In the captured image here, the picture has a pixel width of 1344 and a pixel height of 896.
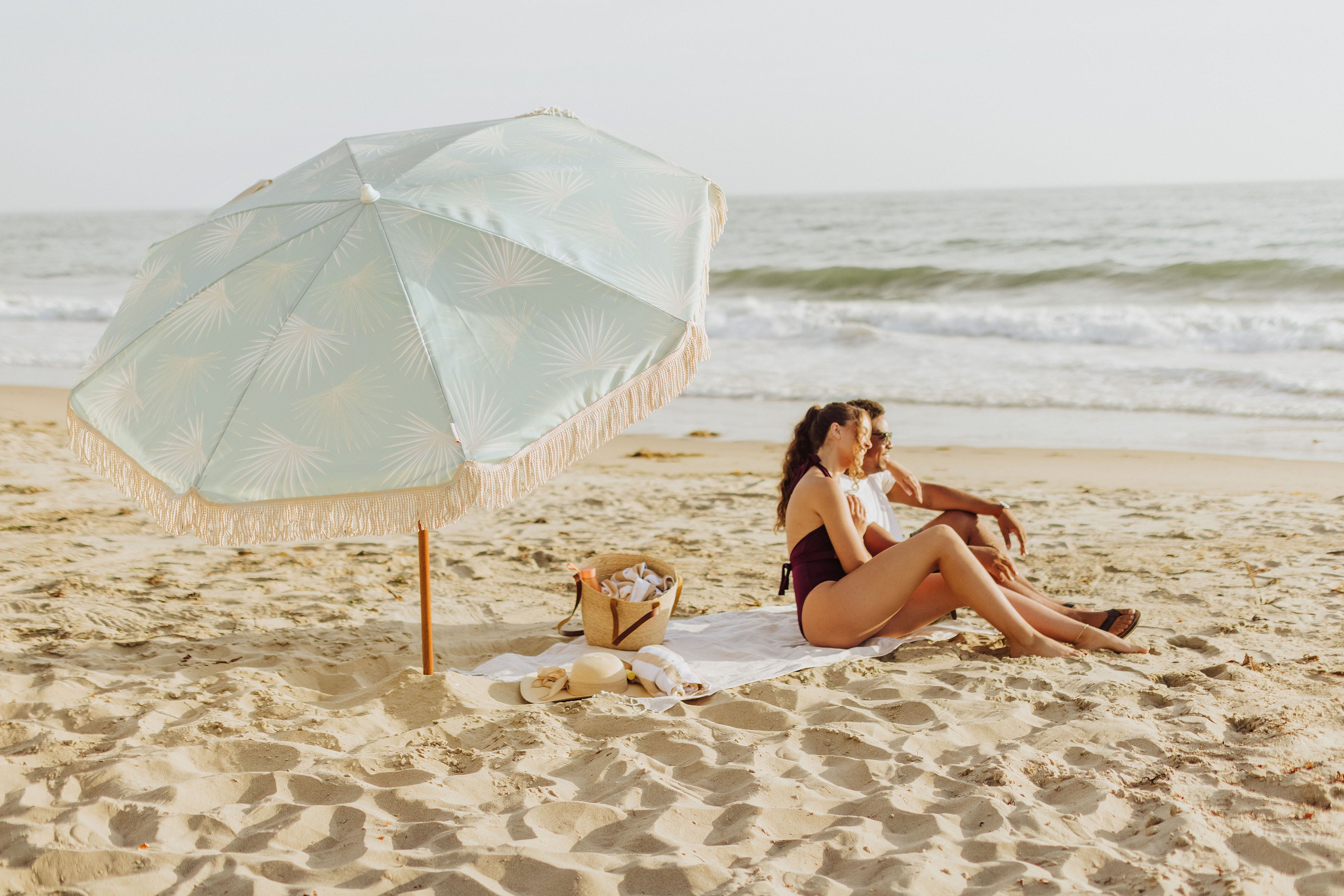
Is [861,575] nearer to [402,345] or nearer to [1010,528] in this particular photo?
[1010,528]

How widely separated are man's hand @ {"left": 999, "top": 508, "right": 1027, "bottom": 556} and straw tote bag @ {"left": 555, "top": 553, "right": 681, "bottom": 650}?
4.89ft

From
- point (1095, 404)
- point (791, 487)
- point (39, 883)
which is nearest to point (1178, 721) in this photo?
point (791, 487)

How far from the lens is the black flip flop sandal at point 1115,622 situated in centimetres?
397

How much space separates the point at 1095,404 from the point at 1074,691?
7.29m

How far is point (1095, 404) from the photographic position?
10031mm

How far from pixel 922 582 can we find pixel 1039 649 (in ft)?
1.69

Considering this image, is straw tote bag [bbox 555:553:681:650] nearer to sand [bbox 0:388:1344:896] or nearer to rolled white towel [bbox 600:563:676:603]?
rolled white towel [bbox 600:563:676:603]

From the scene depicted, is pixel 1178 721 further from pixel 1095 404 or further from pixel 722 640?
pixel 1095 404

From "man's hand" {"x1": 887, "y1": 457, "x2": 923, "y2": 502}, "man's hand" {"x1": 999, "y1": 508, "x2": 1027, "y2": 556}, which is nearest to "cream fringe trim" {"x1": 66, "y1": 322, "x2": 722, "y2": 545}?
"man's hand" {"x1": 887, "y1": 457, "x2": 923, "y2": 502}

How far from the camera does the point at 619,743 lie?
A: 125 inches

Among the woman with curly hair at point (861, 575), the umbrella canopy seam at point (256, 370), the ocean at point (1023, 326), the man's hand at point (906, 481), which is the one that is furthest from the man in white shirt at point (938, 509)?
the ocean at point (1023, 326)

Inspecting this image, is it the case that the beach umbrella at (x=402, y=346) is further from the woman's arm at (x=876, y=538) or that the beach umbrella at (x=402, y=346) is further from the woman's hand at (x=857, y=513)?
the woman's arm at (x=876, y=538)

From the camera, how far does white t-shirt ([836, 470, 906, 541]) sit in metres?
4.46

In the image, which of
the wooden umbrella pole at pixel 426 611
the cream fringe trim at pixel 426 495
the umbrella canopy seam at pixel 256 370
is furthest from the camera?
the wooden umbrella pole at pixel 426 611
